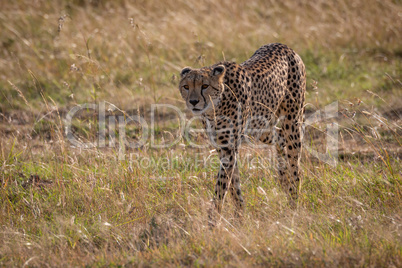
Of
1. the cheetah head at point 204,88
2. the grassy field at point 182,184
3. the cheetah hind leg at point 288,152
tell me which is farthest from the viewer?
the cheetah hind leg at point 288,152

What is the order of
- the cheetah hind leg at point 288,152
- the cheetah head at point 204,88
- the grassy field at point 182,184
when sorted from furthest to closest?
1. the cheetah hind leg at point 288,152
2. the cheetah head at point 204,88
3. the grassy field at point 182,184

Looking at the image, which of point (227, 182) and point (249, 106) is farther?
point (249, 106)

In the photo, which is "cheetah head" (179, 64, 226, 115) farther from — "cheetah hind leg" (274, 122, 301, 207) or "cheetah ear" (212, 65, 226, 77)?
"cheetah hind leg" (274, 122, 301, 207)

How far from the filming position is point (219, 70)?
3.68 m

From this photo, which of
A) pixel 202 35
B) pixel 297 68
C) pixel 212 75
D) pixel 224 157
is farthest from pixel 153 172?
pixel 202 35

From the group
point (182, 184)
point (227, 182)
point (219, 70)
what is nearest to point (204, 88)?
point (219, 70)

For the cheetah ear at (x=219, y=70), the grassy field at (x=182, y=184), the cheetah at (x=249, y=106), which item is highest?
the cheetah ear at (x=219, y=70)

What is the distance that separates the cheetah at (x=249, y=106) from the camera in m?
3.66

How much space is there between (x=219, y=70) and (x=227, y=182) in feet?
2.87

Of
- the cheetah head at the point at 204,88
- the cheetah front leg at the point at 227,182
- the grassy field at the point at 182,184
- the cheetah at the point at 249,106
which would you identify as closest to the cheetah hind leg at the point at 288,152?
the cheetah at the point at 249,106

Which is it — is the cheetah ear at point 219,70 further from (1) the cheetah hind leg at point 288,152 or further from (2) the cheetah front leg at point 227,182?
(1) the cheetah hind leg at point 288,152

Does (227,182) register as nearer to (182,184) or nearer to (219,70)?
(182,184)

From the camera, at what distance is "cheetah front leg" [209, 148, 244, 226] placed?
365 cm

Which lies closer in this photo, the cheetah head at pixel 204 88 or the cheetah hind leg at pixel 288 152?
the cheetah head at pixel 204 88
